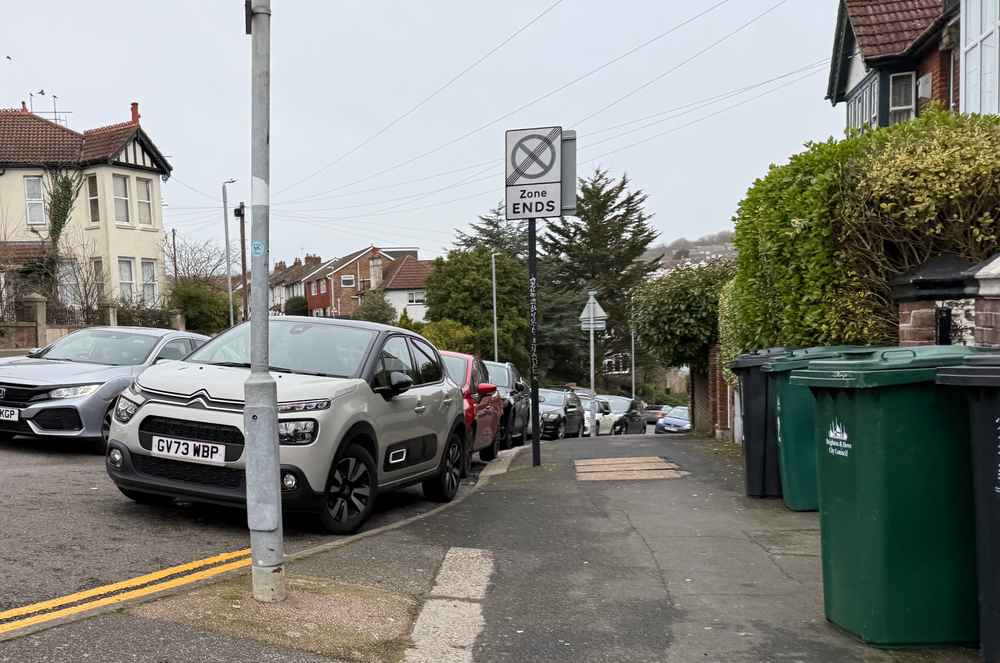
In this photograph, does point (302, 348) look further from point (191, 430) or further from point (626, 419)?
point (626, 419)

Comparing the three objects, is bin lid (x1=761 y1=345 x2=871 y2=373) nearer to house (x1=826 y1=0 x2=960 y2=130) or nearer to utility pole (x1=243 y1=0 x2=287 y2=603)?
utility pole (x1=243 y1=0 x2=287 y2=603)

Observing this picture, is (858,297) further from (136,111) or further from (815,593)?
(136,111)

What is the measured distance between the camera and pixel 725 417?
55.5 ft

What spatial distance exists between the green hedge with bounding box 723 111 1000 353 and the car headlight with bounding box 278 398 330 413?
534 centimetres

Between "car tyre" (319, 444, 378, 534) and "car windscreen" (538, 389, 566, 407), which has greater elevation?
"car tyre" (319, 444, 378, 534)

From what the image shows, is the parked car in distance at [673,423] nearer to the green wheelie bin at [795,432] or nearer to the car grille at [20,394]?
the green wheelie bin at [795,432]

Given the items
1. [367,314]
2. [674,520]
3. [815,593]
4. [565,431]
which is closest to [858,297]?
[674,520]

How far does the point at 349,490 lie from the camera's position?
729 centimetres

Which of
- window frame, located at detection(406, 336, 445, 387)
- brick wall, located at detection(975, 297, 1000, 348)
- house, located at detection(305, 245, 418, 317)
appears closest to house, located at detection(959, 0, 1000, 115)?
brick wall, located at detection(975, 297, 1000, 348)

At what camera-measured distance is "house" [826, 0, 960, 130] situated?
704 inches

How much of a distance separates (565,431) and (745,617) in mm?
18996

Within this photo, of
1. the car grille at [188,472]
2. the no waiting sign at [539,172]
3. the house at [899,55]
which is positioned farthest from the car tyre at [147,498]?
the house at [899,55]

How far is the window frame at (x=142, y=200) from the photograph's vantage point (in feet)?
123

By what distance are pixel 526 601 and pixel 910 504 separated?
2175mm
